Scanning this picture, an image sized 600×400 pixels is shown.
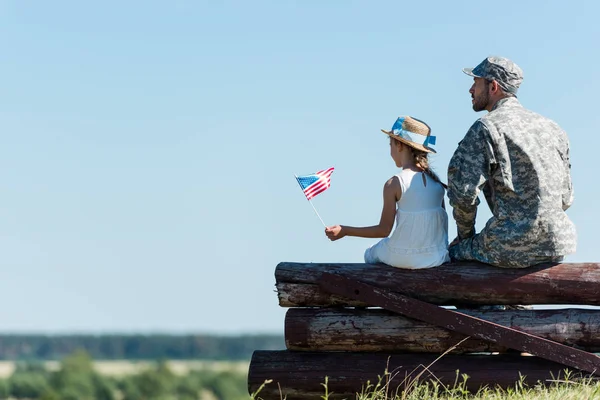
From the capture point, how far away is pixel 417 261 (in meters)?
9.55

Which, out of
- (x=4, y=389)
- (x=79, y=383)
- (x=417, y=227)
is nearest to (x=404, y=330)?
(x=417, y=227)

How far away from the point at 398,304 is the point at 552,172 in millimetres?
1747

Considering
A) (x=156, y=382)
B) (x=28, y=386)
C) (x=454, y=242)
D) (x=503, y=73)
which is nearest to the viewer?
(x=503, y=73)

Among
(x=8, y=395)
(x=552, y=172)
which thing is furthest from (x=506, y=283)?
(x=8, y=395)

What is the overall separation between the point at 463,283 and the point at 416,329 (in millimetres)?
570

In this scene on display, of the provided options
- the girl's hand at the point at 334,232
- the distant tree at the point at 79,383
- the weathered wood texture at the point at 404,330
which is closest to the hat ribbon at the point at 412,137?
the girl's hand at the point at 334,232

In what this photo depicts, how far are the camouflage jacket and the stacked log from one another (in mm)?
270

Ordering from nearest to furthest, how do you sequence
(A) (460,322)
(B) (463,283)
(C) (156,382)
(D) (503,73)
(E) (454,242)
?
(A) (460,322) < (B) (463,283) < (D) (503,73) < (E) (454,242) < (C) (156,382)

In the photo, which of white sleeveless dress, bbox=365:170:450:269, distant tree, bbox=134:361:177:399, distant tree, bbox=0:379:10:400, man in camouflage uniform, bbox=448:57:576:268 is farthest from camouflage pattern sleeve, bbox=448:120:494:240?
distant tree, bbox=0:379:10:400

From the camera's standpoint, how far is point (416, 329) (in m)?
9.52

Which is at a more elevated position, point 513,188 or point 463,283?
point 513,188

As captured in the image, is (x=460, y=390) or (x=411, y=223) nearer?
(x=460, y=390)

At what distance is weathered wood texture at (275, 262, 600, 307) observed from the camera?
30.9ft

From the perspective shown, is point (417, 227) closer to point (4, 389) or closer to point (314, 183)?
point (314, 183)
